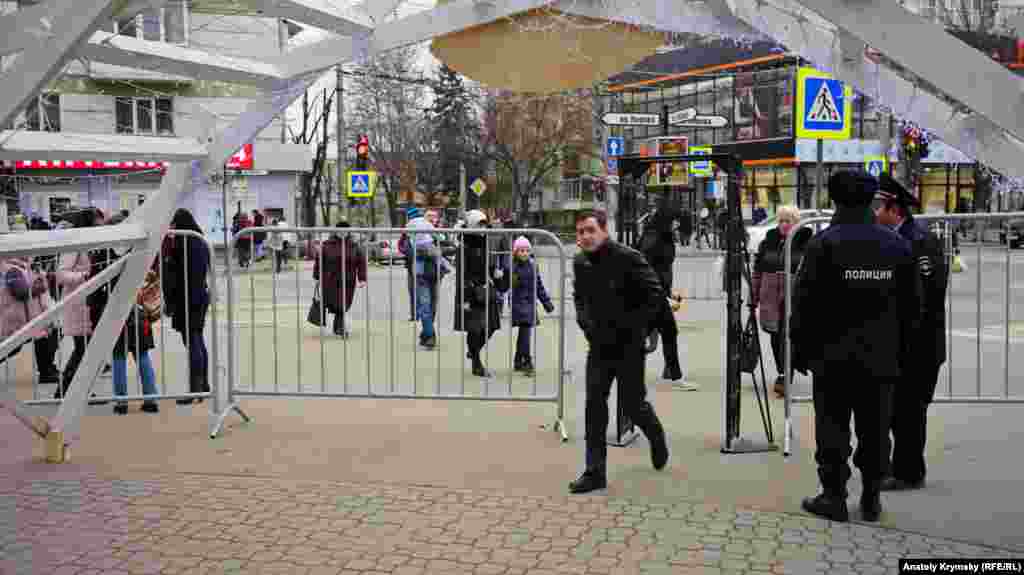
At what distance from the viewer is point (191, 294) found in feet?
29.0

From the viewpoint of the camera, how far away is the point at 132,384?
9906mm

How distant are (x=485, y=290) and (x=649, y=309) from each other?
146 inches

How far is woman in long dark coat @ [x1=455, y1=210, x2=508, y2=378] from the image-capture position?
31.7 ft

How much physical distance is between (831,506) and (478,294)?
197 inches

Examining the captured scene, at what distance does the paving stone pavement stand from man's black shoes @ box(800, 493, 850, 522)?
0.24ft

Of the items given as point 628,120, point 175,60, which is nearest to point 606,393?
point 175,60

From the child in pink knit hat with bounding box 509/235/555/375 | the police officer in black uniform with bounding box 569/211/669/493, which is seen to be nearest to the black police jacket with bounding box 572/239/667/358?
the police officer in black uniform with bounding box 569/211/669/493

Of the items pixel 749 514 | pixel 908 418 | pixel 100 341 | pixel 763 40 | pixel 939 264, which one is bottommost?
pixel 749 514

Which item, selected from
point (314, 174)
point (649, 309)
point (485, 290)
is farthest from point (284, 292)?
point (314, 174)

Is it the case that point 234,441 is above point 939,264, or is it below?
below

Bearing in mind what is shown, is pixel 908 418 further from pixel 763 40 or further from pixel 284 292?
pixel 284 292

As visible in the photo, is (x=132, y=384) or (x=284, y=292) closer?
(x=132, y=384)

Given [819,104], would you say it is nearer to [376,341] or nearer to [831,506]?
[376,341]

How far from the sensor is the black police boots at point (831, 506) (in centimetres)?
541
